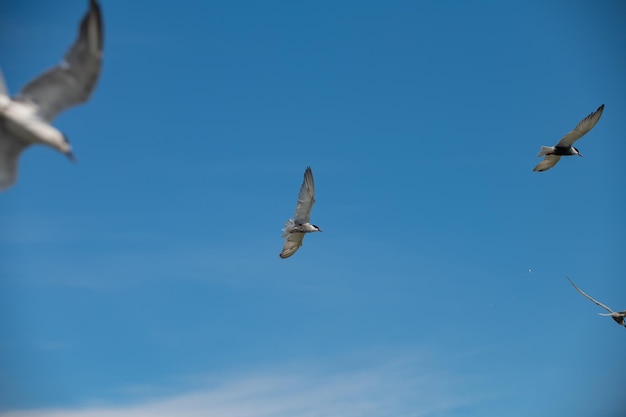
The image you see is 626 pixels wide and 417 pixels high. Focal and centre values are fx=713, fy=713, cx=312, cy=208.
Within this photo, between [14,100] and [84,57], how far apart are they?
2.15 meters

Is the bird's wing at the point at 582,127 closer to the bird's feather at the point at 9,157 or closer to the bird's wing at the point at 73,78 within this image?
the bird's wing at the point at 73,78

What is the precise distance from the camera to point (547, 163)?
38438 millimetres

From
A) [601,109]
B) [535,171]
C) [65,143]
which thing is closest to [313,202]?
[535,171]

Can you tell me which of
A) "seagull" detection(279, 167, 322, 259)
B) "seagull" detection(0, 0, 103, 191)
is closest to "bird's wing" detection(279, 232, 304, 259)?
"seagull" detection(279, 167, 322, 259)

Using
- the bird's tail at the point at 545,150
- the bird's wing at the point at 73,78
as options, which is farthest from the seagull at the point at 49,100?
the bird's tail at the point at 545,150

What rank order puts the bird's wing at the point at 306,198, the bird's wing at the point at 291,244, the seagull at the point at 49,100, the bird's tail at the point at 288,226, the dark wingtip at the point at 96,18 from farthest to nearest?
the bird's wing at the point at 291,244, the bird's tail at the point at 288,226, the bird's wing at the point at 306,198, the seagull at the point at 49,100, the dark wingtip at the point at 96,18

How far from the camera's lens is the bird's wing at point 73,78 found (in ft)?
53.2

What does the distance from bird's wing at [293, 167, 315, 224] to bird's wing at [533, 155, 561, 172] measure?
12.4 meters

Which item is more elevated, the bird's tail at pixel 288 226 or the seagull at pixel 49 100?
the bird's tail at pixel 288 226

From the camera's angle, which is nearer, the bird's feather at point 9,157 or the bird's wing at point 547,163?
the bird's feather at point 9,157

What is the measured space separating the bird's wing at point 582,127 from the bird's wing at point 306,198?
13.3 m

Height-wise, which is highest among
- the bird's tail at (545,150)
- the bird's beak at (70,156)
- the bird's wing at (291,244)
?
the bird's tail at (545,150)

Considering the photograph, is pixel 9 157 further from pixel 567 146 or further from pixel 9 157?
pixel 567 146

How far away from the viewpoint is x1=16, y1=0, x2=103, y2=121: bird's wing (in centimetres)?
1622
